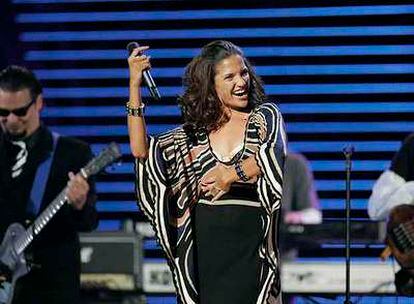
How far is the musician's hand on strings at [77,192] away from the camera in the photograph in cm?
540

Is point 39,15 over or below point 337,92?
over

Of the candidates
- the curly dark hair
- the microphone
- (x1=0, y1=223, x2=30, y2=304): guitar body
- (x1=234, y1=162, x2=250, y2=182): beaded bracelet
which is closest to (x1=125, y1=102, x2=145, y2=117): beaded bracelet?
the microphone

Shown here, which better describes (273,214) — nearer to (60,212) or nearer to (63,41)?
(60,212)

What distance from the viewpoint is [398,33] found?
6910 millimetres

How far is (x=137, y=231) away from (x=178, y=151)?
7.94ft

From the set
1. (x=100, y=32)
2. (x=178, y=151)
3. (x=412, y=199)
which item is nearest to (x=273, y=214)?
(x=178, y=151)

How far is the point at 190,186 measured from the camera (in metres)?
3.99

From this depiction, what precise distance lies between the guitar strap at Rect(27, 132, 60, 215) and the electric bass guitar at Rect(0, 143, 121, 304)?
0.23ft

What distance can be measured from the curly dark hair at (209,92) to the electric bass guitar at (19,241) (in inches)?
59.6

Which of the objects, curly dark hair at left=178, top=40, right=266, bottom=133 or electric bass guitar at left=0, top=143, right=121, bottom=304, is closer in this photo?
curly dark hair at left=178, top=40, right=266, bottom=133

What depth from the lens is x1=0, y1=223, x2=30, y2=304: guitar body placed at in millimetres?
5461

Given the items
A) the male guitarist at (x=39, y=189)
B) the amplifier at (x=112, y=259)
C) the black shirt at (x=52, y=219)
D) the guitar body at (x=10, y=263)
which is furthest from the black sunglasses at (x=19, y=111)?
the amplifier at (x=112, y=259)

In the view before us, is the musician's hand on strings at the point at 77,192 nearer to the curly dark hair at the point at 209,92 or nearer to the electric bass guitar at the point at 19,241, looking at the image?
the electric bass guitar at the point at 19,241

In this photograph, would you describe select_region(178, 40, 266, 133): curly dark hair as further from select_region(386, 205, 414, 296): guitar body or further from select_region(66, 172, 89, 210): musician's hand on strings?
select_region(386, 205, 414, 296): guitar body
